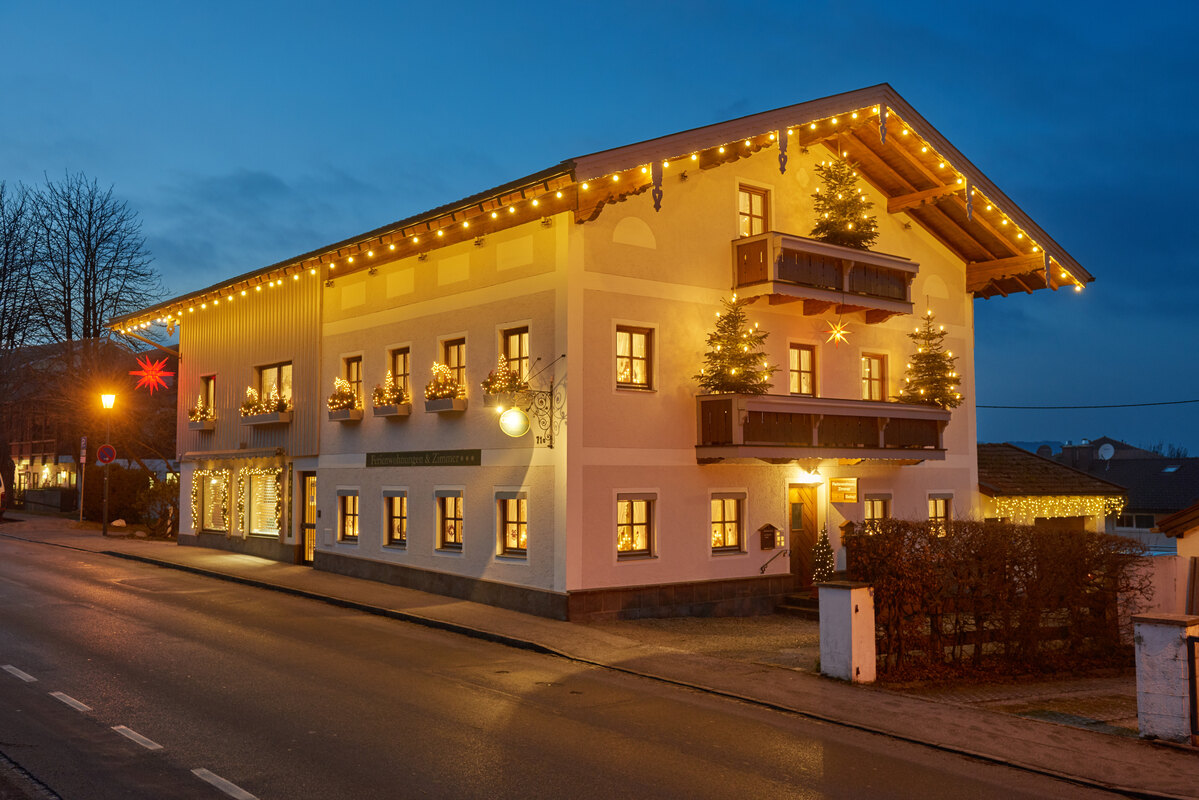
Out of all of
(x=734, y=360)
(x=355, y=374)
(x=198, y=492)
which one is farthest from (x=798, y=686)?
(x=198, y=492)

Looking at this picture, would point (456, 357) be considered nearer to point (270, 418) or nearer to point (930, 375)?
point (270, 418)

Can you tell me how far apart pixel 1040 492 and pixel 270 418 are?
774 inches

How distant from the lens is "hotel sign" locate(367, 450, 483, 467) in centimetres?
1956

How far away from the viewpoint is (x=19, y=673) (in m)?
11.7

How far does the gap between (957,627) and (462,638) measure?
7430 mm

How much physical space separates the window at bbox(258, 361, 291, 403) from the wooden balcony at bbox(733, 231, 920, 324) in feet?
40.4

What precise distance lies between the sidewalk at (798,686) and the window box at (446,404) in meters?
3.72

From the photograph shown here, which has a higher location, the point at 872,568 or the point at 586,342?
the point at 586,342

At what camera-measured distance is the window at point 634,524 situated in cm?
1805

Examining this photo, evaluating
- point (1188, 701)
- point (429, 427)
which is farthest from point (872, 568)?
point (429, 427)

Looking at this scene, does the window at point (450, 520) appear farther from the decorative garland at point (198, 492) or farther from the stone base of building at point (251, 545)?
the decorative garland at point (198, 492)

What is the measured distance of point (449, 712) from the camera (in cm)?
1043

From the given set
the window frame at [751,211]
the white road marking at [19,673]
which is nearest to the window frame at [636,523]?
the window frame at [751,211]

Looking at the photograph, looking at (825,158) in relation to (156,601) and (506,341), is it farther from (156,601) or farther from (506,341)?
(156,601)
